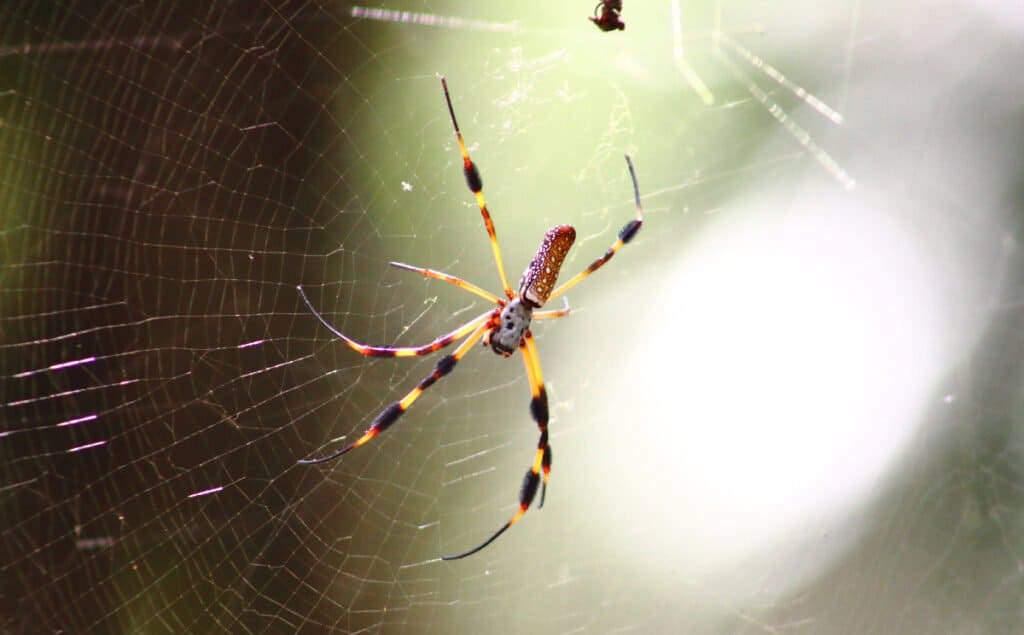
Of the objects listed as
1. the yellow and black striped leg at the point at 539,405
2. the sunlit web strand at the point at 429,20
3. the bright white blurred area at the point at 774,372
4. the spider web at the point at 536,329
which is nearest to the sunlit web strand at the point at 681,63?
the spider web at the point at 536,329

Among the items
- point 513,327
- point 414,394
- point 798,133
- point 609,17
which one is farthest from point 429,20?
point 798,133

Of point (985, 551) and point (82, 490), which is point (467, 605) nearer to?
point (82, 490)

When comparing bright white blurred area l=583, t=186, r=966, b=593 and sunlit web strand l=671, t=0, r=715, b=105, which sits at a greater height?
sunlit web strand l=671, t=0, r=715, b=105

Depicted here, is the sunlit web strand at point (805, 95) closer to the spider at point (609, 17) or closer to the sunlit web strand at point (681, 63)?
the sunlit web strand at point (681, 63)

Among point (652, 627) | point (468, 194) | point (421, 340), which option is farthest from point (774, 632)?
point (468, 194)

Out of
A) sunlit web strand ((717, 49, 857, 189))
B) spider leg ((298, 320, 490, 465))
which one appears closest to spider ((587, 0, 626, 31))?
spider leg ((298, 320, 490, 465))

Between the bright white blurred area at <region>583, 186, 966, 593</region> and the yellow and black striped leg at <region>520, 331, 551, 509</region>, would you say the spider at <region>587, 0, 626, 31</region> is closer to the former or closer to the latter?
the yellow and black striped leg at <region>520, 331, 551, 509</region>
